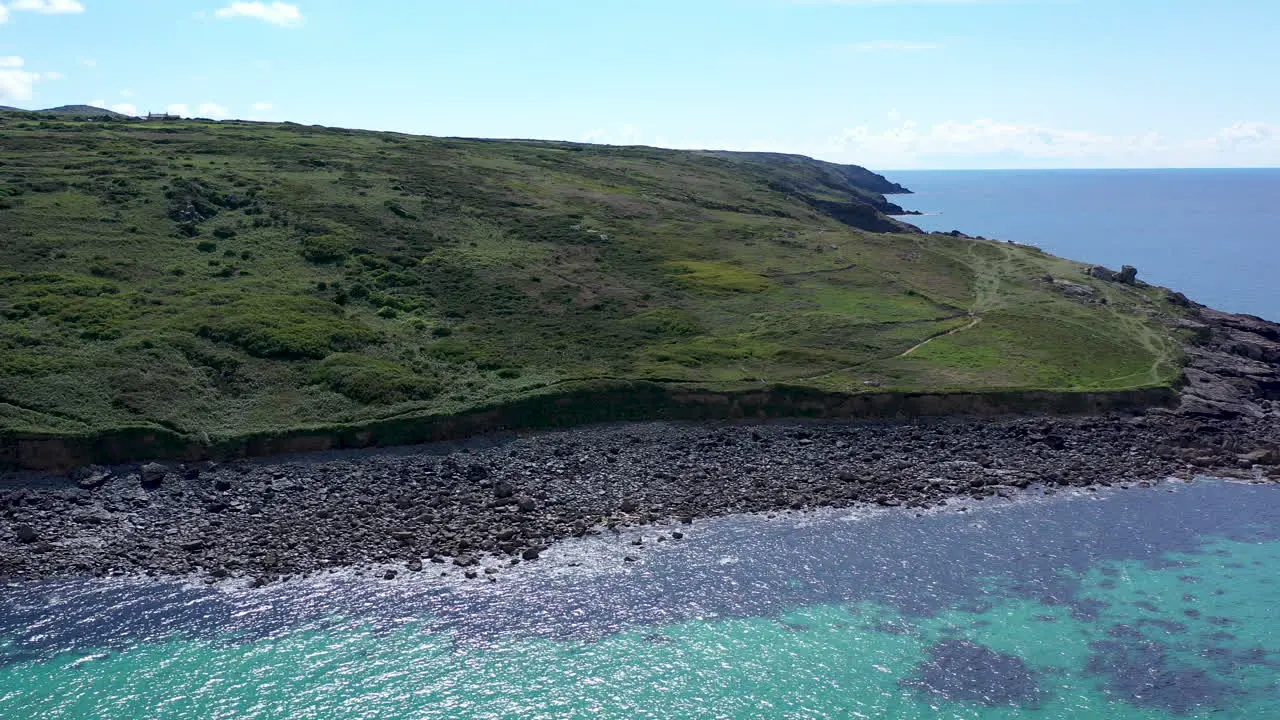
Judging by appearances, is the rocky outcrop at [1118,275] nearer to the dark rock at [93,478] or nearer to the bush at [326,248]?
the bush at [326,248]

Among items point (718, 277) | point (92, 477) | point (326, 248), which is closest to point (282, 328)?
point (326, 248)

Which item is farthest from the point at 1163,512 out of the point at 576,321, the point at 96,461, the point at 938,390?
the point at 96,461

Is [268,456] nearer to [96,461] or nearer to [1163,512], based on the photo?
[96,461]

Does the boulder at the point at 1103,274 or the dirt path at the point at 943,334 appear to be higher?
the boulder at the point at 1103,274

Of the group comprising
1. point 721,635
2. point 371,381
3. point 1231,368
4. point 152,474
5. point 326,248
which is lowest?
point 721,635

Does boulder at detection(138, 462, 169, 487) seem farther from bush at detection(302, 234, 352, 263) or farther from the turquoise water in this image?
bush at detection(302, 234, 352, 263)

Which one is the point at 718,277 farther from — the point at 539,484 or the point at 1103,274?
the point at 539,484

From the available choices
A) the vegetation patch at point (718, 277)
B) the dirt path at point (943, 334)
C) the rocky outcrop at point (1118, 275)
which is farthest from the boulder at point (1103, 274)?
the vegetation patch at point (718, 277)
